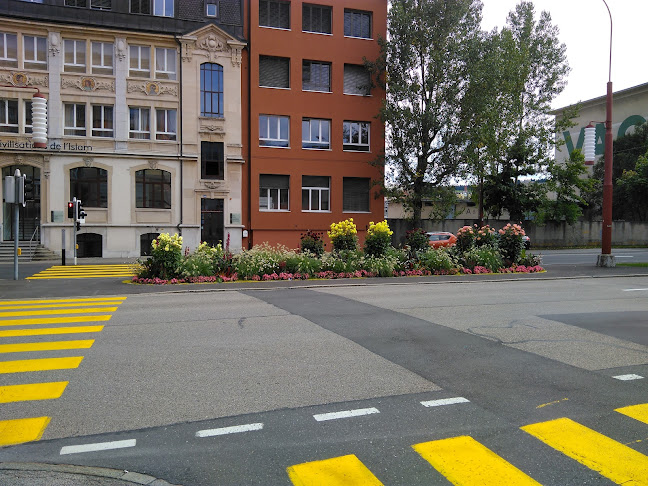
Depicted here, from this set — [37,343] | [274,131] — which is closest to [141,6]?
[274,131]

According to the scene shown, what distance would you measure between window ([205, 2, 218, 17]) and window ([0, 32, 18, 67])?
10.8m

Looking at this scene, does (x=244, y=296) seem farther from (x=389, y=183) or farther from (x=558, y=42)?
(x=558, y=42)

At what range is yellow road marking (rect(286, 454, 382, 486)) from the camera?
3568 mm

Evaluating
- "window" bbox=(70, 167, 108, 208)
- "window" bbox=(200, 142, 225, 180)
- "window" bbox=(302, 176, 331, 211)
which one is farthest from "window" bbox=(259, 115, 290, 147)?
"window" bbox=(70, 167, 108, 208)

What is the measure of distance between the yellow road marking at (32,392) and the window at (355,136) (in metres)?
29.2

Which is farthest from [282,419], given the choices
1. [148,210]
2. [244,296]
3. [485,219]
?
[485,219]

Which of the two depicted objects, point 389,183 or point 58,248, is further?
point 389,183

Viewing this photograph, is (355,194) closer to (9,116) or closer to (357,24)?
(357,24)

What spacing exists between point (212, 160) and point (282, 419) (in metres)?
28.1

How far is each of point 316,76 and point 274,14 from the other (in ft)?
15.0

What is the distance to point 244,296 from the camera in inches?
535

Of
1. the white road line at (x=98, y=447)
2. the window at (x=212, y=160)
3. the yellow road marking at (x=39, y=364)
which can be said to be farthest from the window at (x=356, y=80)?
the white road line at (x=98, y=447)

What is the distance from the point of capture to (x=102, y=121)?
29.7 metres

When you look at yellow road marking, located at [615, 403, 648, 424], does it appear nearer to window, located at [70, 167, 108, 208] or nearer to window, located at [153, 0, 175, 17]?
window, located at [70, 167, 108, 208]
